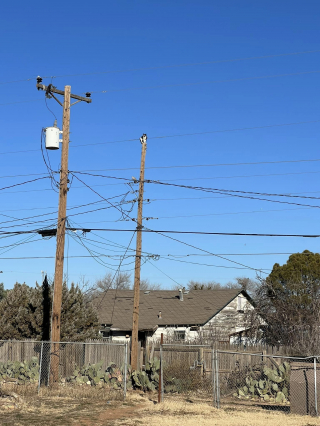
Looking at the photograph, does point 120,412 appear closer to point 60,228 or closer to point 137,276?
point 60,228

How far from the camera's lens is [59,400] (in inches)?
680

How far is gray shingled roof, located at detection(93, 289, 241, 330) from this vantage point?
3438 cm

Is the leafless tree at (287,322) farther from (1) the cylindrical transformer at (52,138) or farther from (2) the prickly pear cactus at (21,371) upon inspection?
(1) the cylindrical transformer at (52,138)

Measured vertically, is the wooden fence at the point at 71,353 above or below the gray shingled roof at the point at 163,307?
below

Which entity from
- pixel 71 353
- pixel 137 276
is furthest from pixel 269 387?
pixel 71 353

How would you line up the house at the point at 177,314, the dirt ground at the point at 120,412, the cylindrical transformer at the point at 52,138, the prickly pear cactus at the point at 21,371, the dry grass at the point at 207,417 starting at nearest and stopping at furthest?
the dry grass at the point at 207,417 < the dirt ground at the point at 120,412 < the cylindrical transformer at the point at 52,138 < the prickly pear cactus at the point at 21,371 < the house at the point at 177,314

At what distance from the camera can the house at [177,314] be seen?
110ft

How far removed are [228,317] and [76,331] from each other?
15560mm

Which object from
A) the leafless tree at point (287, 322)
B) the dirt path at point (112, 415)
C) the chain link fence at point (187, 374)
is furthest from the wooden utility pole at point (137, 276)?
the leafless tree at point (287, 322)

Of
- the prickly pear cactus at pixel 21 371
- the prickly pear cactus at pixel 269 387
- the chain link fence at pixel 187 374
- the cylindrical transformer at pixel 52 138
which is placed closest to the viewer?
the prickly pear cactus at pixel 269 387

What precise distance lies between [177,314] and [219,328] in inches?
122

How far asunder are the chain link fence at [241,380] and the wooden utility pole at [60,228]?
3.83 m

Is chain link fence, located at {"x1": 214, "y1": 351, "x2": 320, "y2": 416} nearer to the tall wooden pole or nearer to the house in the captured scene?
the tall wooden pole

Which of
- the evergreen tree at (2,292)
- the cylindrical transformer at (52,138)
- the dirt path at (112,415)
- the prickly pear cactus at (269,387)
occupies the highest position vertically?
the cylindrical transformer at (52,138)
